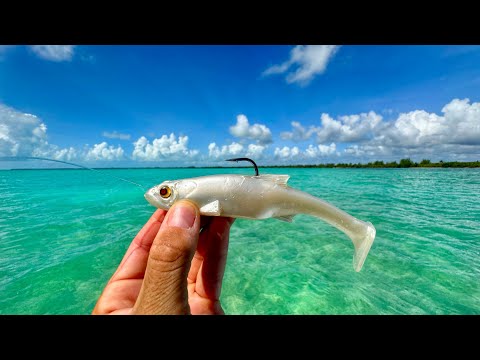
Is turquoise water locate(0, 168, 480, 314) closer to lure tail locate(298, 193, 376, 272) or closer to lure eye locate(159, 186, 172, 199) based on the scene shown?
lure tail locate(298, 193, 376, 272)

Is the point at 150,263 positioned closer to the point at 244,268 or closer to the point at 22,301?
the point at 244,268

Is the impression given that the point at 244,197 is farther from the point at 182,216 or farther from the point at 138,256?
the point at 138,256

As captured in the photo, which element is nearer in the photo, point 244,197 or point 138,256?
point 244,197

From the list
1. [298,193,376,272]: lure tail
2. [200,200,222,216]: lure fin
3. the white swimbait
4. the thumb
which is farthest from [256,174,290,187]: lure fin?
the thumb

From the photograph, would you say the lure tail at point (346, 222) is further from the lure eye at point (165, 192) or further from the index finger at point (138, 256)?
the index finger at point (138, 256)

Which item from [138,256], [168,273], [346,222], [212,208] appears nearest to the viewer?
[168,273]

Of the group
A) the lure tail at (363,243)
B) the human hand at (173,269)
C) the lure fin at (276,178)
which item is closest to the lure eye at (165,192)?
the human hand at (173,269)

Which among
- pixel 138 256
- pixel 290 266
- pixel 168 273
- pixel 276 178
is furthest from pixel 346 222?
pixel 290 266
